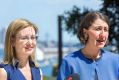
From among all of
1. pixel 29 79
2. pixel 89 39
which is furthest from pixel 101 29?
pixel 29 79

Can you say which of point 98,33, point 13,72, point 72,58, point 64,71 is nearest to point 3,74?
point 13,72

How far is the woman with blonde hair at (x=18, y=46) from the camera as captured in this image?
465 cm

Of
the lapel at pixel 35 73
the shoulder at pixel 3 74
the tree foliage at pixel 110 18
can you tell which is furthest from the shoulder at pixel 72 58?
the tree foliage at pixel 110 18

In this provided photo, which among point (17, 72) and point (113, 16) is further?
point (113, 16)

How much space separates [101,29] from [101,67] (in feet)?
1.23

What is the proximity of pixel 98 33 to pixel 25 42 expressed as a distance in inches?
28.1

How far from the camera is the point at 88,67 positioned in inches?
188

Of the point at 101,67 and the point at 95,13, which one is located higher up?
the point at 95,13

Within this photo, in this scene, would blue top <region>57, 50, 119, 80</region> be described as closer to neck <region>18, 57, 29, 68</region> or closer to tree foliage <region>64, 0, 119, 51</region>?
neck <region>18, 57, 29, 68</region>

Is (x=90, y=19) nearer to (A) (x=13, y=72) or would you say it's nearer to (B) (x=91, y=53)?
(B) (x=91, y=53)

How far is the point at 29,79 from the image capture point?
4766 mm

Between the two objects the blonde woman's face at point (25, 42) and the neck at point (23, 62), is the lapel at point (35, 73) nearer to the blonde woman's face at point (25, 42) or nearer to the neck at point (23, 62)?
the neck at point (23, 62)

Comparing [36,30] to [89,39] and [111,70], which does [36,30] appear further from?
[111,70]

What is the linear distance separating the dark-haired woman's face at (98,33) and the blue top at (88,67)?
0.56 ft
